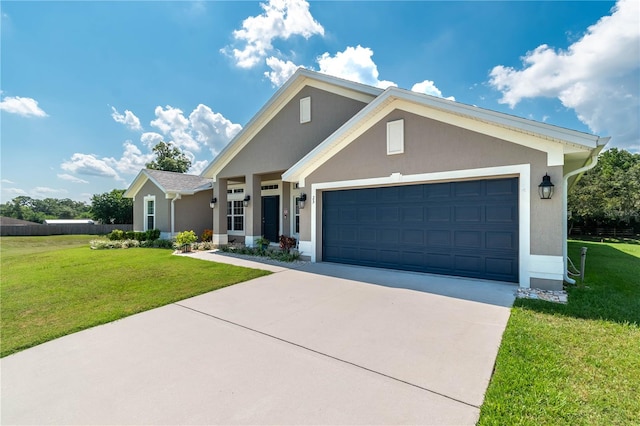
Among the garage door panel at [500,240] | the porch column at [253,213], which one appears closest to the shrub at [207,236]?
the porch column at [253,213]

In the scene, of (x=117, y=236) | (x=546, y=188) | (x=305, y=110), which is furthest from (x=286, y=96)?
(x=117, y=236)

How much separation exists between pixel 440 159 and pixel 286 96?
23.8ft

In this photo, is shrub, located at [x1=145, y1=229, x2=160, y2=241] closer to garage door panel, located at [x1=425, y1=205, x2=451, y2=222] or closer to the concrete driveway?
the concrete driveway

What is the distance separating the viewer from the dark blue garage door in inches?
252

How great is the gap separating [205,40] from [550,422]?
1562 cm

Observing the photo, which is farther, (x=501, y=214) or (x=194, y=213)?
(x=194, y=213)

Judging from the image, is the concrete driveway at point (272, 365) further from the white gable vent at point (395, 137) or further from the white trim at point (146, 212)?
the white trim at point (146, 212)

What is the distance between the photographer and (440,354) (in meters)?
3.27

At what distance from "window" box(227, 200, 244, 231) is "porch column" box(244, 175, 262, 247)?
266 cm

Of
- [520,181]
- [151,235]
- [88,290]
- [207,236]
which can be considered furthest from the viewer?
[151,235]

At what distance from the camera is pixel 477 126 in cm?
645

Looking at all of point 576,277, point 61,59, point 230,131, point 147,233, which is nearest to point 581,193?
point 576,277

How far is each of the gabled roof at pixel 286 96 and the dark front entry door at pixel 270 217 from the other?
2.74m

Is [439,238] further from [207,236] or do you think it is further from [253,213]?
[207,236]
